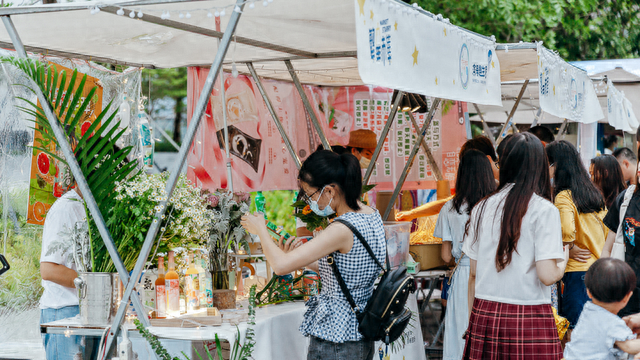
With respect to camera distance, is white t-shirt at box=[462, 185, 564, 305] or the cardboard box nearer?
white t-shirt at box=[462, 185, 564, 305]

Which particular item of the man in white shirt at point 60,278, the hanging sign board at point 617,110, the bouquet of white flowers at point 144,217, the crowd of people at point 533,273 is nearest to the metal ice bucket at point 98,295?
the bouquet of white flowers at point 144,217

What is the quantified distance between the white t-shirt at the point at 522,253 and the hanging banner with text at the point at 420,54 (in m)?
0.65

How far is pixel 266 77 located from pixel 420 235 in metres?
2.04

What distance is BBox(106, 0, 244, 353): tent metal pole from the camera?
2.58 meters

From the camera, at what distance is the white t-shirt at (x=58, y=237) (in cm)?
309

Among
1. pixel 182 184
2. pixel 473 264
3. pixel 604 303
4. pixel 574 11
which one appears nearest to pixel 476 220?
pixel 473 264

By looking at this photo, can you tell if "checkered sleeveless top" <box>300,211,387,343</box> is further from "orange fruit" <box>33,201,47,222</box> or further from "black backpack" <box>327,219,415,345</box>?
"orange fruit" <box>33,201,47,222</box>

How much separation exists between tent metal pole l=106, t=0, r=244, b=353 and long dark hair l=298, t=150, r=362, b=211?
1.73 ft

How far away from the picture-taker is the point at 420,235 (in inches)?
200

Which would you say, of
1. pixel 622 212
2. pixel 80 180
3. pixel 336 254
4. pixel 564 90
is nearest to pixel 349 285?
pixel 336 254

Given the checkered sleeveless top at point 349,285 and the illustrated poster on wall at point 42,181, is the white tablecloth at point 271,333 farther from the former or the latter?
the illustrated poster on wall at point 42,181

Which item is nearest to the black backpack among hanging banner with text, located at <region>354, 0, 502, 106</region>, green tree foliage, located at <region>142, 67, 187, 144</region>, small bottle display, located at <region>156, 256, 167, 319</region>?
hanging banner with text, located at <region>354, 0, 502, 106</region>

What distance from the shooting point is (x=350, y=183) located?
2.80 metres

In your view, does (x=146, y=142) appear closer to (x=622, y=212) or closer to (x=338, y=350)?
(x=338, y=350)
